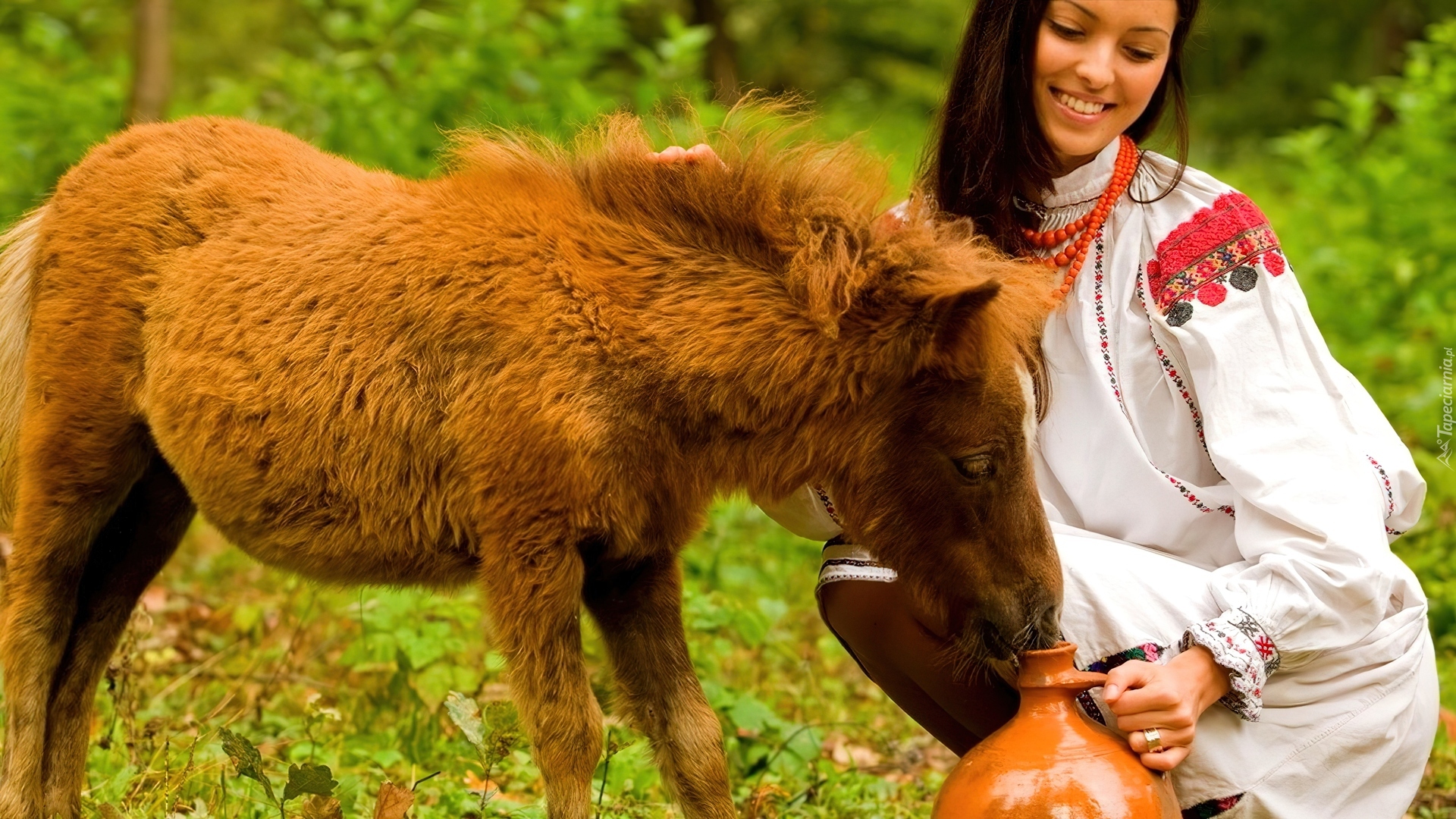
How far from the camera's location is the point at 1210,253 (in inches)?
135

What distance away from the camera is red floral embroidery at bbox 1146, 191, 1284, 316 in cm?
338

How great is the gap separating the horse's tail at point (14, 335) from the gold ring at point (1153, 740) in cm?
317

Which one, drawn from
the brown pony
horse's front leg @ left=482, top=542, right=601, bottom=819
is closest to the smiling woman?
the brown pony

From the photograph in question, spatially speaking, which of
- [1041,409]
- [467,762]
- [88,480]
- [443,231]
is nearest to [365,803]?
[467,762]

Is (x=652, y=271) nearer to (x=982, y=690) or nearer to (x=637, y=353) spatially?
(x=637, y=353)

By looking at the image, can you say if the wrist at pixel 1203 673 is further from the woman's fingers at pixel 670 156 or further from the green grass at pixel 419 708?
the woman's fingers at pixel 670 156

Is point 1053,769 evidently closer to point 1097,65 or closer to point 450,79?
point 1097,65

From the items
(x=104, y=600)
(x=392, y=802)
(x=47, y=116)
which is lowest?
(x=47, y=116)

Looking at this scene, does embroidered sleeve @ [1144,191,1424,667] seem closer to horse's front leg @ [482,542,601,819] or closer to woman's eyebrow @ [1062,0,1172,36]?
woman's eyebrow @ [1062,0,1172,36]

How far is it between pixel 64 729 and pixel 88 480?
29.4 inches

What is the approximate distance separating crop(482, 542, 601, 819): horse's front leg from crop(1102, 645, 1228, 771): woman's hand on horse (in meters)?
1.19

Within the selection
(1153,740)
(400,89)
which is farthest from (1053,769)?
(400,89)

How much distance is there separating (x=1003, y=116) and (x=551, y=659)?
1.84 m

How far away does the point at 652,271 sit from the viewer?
10.5 feet
